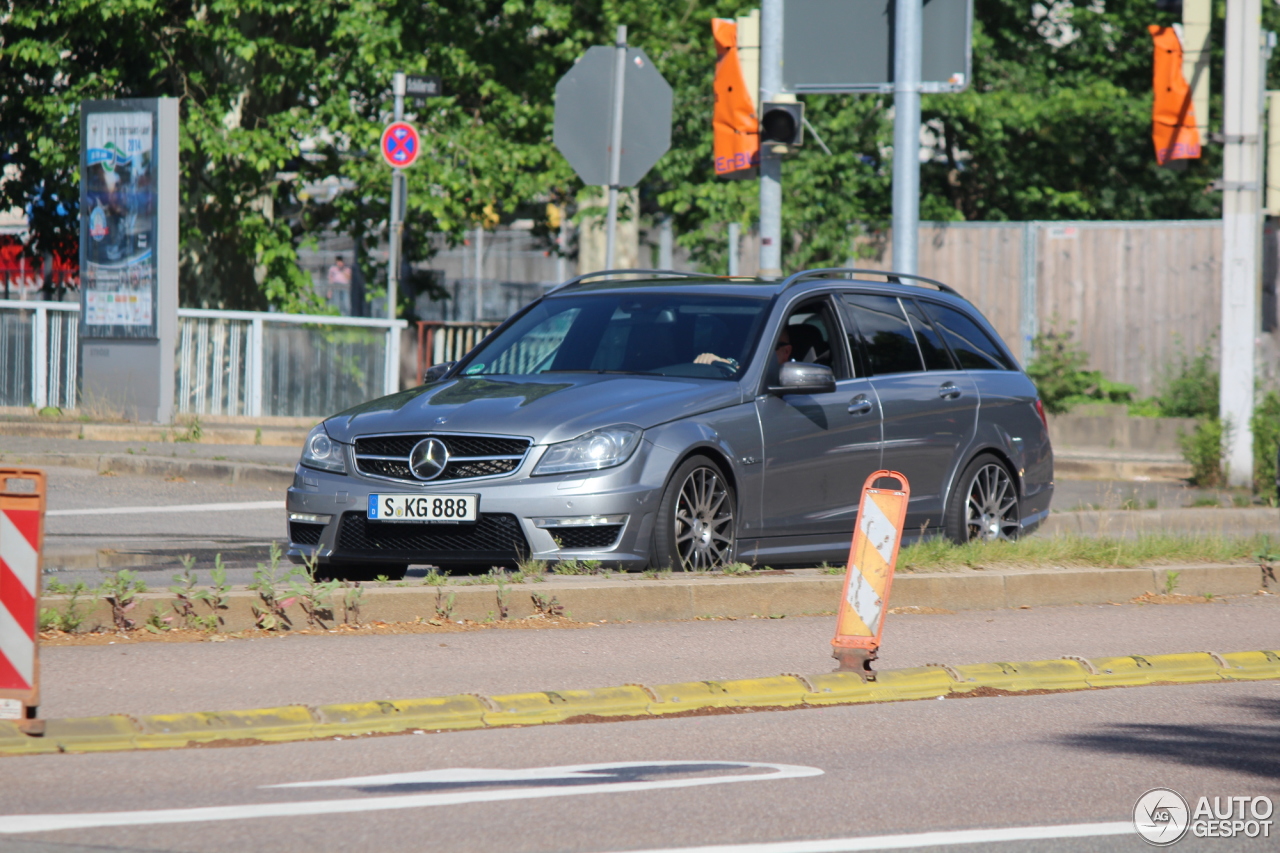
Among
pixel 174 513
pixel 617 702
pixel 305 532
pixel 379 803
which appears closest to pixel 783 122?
pixel 174 513

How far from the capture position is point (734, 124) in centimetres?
1603

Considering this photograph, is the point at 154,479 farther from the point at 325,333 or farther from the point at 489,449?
the point at 489,449

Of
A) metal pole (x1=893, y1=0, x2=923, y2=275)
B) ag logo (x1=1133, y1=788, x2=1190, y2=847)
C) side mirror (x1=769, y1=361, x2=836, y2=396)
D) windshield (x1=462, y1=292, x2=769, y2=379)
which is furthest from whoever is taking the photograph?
metal pole (x1=893, y1=0, x2=923, y2=275)

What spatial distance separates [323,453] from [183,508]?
445 centimetres

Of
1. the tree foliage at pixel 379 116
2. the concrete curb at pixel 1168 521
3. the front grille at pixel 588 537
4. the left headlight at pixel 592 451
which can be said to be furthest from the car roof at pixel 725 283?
the tree foliage at pixel 379 116

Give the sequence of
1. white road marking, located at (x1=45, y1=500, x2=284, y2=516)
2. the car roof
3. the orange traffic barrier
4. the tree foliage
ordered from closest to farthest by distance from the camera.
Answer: the orange traffic barrier < the car roof < white road marking, located at (x1=45, y1=500, x2=284, y2=516) < the tree foliage

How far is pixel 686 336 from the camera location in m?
9.50

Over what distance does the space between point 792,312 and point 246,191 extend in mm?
13636

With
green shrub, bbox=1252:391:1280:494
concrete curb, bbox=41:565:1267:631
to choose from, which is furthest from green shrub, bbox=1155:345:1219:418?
concrete curb, bbox=41:565:1267:631

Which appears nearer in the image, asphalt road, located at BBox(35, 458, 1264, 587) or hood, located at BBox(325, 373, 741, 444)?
hood, located at BBox(325, 373, 741, 444)

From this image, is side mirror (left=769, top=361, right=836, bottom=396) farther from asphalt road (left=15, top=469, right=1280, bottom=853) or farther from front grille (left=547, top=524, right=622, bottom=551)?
asphalt road (left=15, top=469, right=1280, bottom=853)

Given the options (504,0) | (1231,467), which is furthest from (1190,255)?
(504,0)

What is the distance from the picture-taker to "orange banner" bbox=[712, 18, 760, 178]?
1592 cm

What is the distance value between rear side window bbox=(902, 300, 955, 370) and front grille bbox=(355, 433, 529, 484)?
319cm
